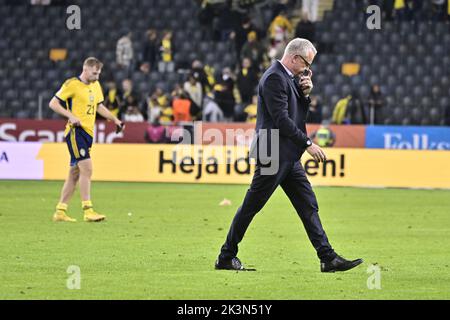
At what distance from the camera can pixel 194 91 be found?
30.7 m

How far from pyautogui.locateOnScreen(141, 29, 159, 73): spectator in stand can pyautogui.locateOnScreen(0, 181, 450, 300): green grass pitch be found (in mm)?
9707

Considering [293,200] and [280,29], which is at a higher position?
[280,29]

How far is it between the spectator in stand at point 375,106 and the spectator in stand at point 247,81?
3.03 metres

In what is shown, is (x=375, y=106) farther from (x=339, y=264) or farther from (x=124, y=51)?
(x=339, y=264)

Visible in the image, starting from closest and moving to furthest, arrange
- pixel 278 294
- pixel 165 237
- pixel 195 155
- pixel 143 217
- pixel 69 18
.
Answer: pixel 278 294 < pixel 165 237 < pixel 143 217 < pixel 195 155 < pixel 69 18

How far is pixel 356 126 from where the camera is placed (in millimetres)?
29062

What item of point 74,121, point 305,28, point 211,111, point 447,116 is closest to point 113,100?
point 211,111

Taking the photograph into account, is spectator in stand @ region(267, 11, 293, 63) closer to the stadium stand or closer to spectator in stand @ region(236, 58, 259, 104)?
the stadium stand

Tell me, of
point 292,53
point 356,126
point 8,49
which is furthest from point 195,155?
point 292,53

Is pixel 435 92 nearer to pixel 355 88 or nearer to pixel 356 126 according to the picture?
pixel 355 88

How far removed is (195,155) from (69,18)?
736cm

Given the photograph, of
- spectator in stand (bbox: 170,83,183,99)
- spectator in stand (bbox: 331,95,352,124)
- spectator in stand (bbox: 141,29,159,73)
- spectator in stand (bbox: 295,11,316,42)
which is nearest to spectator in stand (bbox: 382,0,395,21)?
spectator in stand (bbox: 295,11,316,42)

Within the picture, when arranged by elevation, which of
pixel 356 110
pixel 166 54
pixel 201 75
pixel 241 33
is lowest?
pixel 356 110

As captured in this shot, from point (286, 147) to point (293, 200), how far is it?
55 cm
